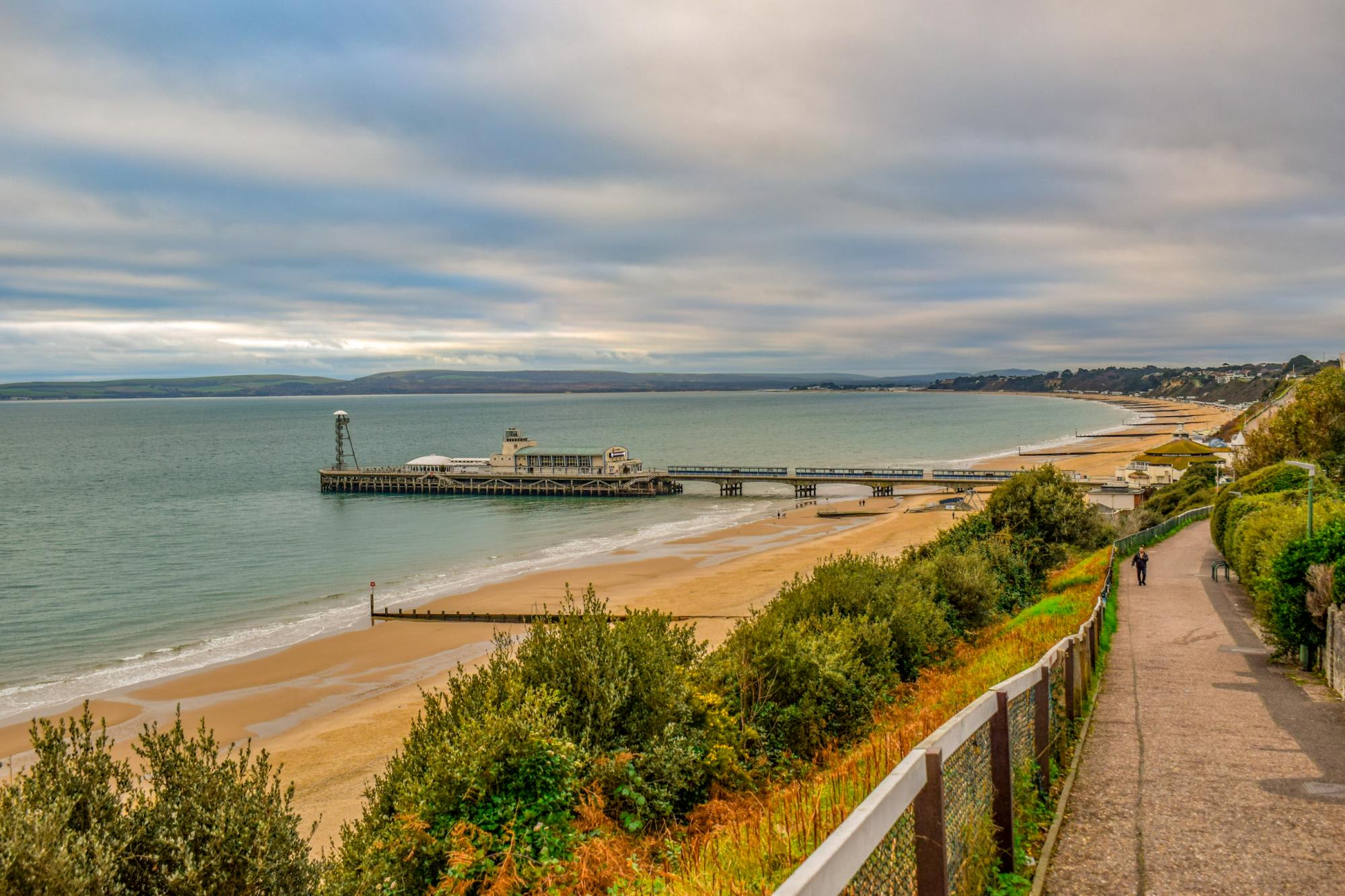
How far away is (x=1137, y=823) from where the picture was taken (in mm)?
6418

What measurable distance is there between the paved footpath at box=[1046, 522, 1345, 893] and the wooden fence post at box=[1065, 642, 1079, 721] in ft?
1.12

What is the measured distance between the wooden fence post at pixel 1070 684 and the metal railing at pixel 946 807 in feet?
→ 5.66

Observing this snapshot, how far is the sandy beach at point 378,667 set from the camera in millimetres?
20344

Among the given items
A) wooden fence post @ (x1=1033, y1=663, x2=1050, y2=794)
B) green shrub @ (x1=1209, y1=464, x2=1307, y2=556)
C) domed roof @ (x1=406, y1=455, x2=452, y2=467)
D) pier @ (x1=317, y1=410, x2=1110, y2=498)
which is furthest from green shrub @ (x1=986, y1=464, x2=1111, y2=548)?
domed roof @ (x1=406, y1=455, x2=452, y2=467)

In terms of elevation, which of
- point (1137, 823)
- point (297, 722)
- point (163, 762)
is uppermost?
point (163, 762)

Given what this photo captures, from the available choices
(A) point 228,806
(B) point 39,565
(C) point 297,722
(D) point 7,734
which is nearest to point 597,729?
(A) point 228,806

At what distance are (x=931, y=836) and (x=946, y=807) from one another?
1.84 ft

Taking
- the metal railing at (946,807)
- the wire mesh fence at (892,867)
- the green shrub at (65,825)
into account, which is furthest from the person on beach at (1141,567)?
the green shrub at (65,825)

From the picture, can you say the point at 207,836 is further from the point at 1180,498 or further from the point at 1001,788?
the point at 1180,498

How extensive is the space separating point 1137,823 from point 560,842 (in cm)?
470

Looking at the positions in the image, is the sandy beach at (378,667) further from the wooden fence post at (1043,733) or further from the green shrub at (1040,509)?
the wooden fence post at (1043,733)

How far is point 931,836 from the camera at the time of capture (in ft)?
12.4

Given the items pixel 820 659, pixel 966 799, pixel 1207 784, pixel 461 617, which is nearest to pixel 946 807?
pixel 966 799

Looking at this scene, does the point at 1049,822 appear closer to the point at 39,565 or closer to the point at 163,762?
the point at 163,762
